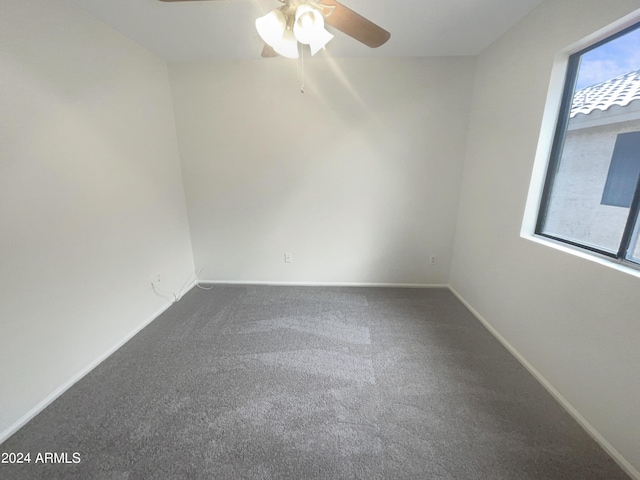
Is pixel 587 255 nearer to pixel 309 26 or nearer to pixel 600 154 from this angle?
pixel 600 154

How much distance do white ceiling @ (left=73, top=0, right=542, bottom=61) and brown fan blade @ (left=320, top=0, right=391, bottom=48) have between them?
54 centimetres

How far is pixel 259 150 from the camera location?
265 cm

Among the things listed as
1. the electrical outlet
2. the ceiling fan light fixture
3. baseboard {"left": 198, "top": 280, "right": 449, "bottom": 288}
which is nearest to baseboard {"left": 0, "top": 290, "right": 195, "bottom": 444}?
the electrical outlet

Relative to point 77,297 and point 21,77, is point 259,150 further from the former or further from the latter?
point 77,297

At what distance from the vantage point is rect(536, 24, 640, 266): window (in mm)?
1241

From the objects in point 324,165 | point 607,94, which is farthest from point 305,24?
point 607,94

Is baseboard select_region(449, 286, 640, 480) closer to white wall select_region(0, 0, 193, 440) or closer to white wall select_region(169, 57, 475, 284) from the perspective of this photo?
white wall select_region(169, 57, 475, 284)

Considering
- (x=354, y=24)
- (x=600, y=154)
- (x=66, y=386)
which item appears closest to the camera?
(x=354, y=24)

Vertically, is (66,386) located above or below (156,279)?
below

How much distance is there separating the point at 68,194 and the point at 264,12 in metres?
1.83

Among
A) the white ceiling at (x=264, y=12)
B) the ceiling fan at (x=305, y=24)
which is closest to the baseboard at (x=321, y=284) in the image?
the ceiling fan at (x=305, y=24)

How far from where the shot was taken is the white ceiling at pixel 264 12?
1.65 m

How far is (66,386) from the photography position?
159cm

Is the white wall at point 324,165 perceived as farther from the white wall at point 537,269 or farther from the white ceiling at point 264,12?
the white wall at point 537,269
